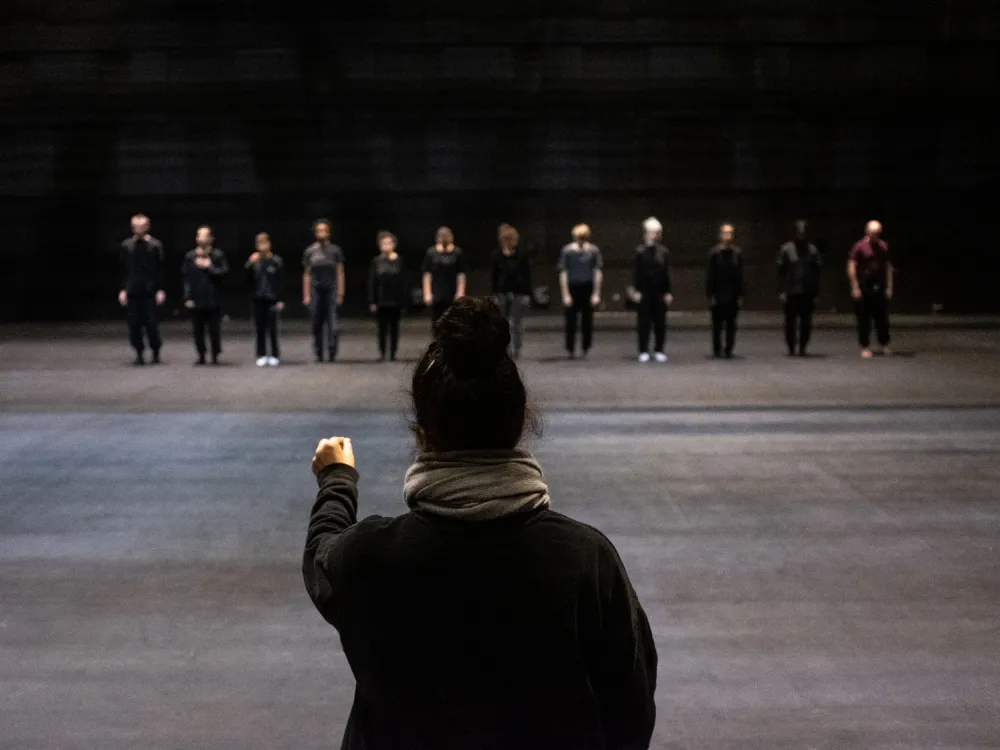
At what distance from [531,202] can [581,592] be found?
2486 centimetres

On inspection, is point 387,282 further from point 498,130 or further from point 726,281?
point 498,130

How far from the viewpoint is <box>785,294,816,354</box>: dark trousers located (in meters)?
18.3

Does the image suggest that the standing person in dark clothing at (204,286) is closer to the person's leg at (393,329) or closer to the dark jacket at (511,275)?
the person's leg at (393,329)

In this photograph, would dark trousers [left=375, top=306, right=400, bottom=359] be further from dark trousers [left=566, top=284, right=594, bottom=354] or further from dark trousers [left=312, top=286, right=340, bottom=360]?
dark trousers [left=566, top=284, right=594, bottom=354]

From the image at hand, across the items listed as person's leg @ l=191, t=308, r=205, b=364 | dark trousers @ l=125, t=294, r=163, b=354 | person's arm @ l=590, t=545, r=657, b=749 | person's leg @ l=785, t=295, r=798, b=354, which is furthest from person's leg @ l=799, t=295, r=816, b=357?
person's arm @ l=590, t=545, r=657, b=749

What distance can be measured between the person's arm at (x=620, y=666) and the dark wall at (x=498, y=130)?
24.2 metres

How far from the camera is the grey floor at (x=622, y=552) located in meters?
5.02

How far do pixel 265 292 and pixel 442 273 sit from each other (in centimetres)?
236

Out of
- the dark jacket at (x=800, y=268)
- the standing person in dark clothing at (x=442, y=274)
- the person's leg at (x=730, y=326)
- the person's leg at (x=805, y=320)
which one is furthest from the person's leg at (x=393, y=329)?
the person's leg at (x=805, y=320)

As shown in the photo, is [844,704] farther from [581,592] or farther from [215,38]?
[215,38]

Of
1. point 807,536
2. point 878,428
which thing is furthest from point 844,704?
point 878,428

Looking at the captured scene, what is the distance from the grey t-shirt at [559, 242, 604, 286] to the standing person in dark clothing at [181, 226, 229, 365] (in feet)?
14.7

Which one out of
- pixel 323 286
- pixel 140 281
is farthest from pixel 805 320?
pixel 140 281

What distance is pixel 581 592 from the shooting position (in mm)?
2277
